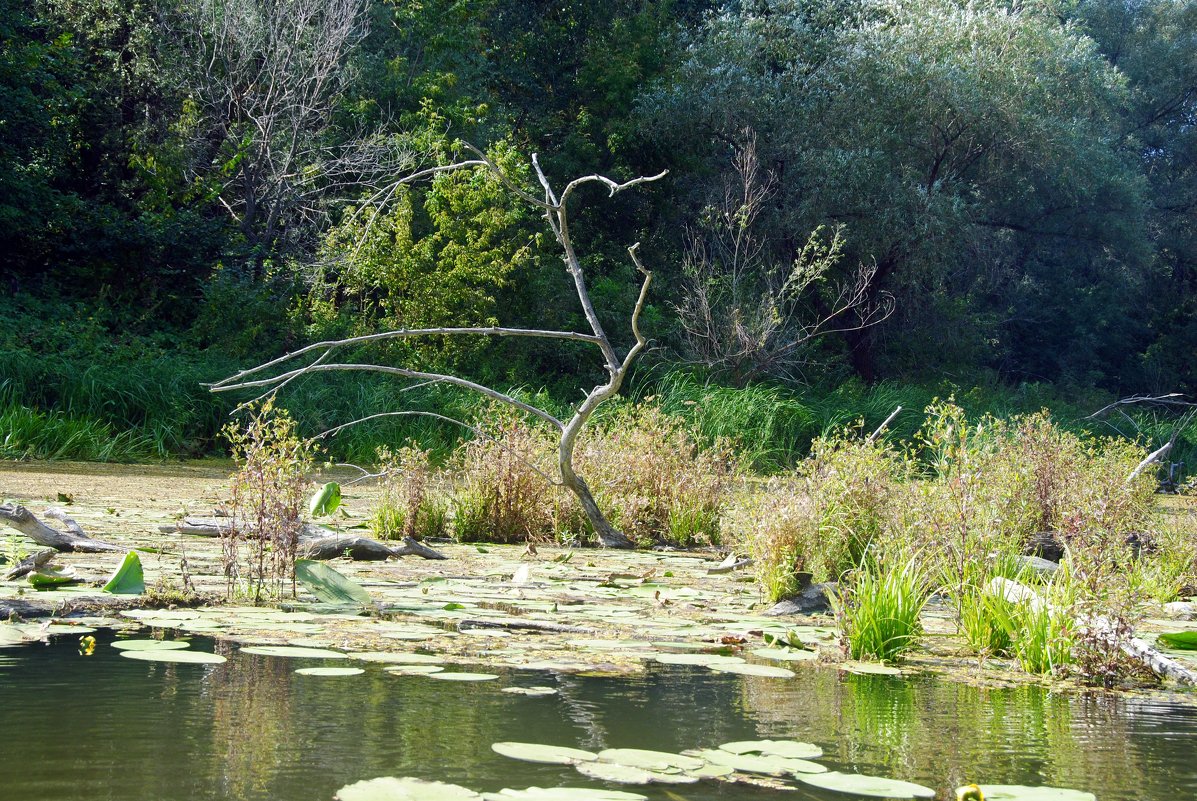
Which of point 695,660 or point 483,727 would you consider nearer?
point 483,727

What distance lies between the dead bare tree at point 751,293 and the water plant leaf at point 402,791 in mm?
16969

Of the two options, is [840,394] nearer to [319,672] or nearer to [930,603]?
[930,603]

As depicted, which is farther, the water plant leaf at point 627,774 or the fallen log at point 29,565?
the fallen log at point 29,565

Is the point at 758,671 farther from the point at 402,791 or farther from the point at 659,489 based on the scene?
the point at 659,489

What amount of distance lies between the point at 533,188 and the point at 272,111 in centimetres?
471

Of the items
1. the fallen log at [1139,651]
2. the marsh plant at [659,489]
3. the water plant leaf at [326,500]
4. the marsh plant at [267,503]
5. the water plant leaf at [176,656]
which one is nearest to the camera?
the water plant leaf at [176,656]

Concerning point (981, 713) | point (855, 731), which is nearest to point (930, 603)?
point (981, 713)

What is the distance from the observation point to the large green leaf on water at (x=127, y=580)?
4.96 metres

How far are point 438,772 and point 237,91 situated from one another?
1921cm

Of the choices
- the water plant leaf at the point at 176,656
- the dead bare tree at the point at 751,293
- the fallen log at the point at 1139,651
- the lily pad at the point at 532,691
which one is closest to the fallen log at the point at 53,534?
the water plant leaf at the point at 176,656

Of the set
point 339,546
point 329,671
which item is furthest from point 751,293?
point 329,671

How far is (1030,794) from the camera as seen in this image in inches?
112

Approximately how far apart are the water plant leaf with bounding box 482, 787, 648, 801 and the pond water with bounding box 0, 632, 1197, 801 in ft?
0.33

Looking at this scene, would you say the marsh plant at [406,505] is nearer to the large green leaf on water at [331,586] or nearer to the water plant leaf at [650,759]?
the large green leaf on water at [331,586]
